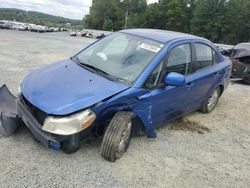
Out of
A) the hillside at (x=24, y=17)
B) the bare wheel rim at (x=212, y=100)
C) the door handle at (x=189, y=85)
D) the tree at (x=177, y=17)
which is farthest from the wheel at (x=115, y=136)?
the hillside at (x=24, y=17)

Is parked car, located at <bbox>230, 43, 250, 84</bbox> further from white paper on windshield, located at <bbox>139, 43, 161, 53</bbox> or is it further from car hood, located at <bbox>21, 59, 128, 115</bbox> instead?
car hood, located at <bbox>21, 59, 128, 115</bbox>

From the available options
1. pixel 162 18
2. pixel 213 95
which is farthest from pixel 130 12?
pixel 213 95

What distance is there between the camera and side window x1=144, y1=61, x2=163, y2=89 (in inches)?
157

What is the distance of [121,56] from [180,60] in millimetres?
987

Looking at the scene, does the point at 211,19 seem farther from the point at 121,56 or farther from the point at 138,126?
the point at 138,126

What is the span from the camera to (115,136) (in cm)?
354

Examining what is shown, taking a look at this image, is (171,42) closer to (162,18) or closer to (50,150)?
(50,150)

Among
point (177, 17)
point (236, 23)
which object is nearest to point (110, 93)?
point (236, 23)

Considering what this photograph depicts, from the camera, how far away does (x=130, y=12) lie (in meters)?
91.8

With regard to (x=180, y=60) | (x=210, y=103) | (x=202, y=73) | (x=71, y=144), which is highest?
(x=180, y=60)

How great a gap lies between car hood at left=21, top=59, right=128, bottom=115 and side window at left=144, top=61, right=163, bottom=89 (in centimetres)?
39

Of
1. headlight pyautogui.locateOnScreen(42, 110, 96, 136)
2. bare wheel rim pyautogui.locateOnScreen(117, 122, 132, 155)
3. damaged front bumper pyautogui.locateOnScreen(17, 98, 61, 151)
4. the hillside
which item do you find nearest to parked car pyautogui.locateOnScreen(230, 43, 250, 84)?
bare wheel rim pyautogui.locateOnScreen(117, 122, 132, 155)

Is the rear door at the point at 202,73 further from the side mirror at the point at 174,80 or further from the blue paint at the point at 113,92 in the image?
the side mirror at the point at 174,80

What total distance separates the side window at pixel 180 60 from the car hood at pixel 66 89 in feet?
3.29
